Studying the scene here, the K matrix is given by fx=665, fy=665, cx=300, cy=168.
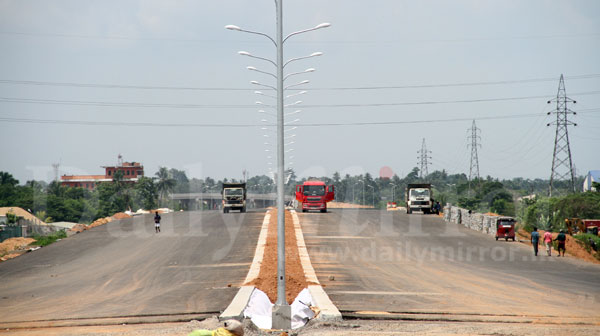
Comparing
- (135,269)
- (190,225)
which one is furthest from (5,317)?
(190,225)

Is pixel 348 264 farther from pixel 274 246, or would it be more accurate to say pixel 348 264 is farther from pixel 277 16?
pixel 277 16

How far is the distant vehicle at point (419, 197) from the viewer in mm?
68312

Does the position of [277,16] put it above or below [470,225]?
above

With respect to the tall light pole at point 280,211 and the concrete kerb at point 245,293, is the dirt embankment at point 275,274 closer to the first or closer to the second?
the concrete kerb at point 245,293

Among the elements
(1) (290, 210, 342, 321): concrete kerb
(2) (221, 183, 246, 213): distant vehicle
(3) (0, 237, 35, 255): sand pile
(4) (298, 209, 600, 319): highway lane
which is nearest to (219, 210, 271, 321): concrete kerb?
(1) (290, 210, 342, 321): concrete kerb

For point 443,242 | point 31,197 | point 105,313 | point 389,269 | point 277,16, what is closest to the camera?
point 277,16

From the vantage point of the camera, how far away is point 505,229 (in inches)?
1784

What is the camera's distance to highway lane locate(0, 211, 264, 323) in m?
20.6

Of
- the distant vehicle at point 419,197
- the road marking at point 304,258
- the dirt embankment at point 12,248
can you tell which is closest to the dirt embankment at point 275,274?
the road marking at point 304,258

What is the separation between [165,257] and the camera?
34688 millimetres

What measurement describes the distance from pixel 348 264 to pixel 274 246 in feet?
24.9

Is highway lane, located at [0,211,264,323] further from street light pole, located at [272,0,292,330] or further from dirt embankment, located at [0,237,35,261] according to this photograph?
street light pole, located at [272,0,292,330]

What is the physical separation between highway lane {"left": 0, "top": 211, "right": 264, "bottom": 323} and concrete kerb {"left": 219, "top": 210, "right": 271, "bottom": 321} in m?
0.44

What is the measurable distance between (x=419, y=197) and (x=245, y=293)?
50.3 m
